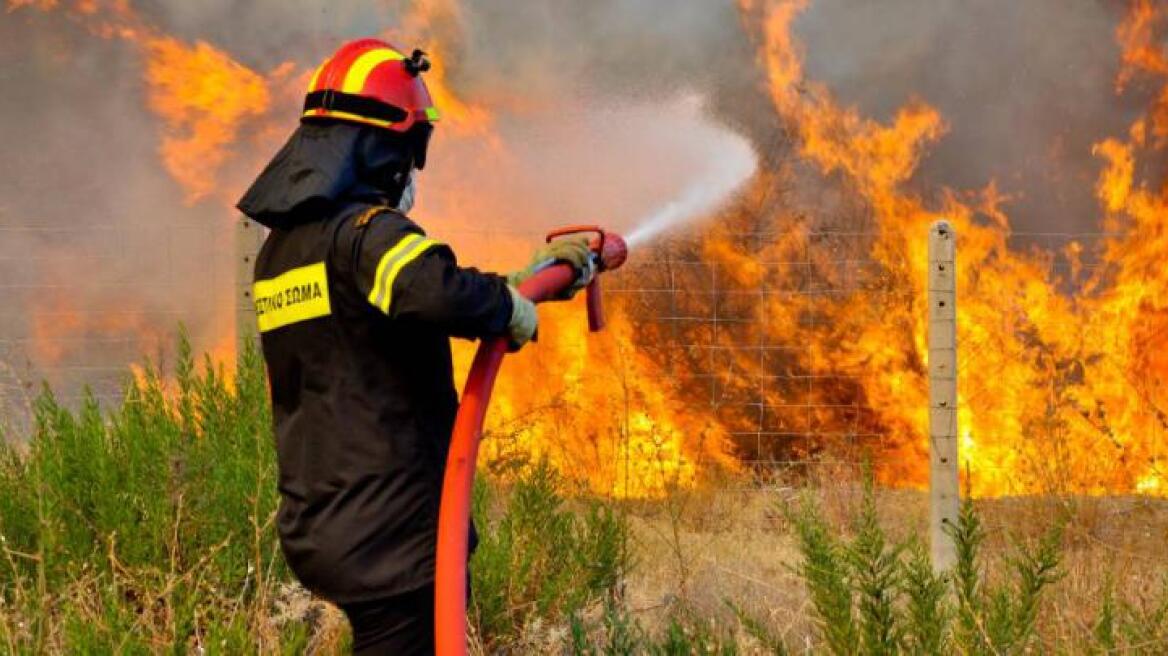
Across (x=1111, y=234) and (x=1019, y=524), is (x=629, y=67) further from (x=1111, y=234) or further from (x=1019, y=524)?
(x=1019, y=524)

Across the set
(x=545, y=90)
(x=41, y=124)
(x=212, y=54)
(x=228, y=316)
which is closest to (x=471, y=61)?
(x=545, y=90)

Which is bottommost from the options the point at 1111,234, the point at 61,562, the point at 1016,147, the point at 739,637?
the point at 739,637

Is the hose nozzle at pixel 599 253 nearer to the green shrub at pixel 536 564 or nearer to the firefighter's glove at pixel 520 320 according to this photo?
the firefighter's glove at pixel 520 320

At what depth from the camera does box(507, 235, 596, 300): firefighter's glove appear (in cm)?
253

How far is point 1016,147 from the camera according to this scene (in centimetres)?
1019

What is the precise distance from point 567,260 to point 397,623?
2.82ft

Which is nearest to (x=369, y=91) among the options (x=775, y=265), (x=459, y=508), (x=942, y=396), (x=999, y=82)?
(x=459, y=508)

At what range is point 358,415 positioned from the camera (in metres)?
2.35

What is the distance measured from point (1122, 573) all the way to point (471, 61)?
724 centimetres

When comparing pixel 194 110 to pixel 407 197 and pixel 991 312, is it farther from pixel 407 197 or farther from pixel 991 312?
pixel 407 197

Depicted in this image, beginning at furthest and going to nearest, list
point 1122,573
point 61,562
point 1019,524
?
point 1019,524
point 1122,573
point 61,562

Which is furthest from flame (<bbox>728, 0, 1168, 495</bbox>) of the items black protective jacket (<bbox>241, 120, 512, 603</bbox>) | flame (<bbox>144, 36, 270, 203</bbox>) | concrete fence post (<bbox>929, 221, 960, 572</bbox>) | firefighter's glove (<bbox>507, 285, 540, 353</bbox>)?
black protective jacket (<bbox>241, 120, 512, 603</bbox>)

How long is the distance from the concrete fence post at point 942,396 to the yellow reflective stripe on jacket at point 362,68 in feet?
11.1

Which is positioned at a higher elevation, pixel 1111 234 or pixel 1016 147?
pixel 1016 147
